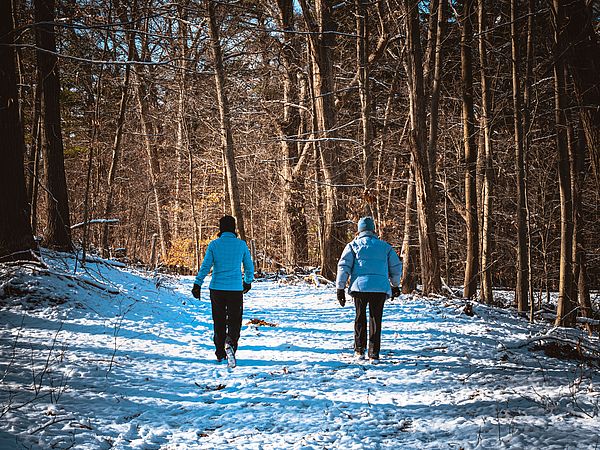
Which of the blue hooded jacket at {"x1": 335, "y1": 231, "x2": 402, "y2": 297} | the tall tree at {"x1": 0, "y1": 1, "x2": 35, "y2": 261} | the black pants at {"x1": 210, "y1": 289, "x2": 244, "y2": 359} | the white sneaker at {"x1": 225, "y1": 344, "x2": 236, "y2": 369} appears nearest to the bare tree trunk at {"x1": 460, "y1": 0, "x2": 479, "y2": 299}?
the blue hooded jacket at {"x1": 335, "y1": 231, "x2": 402, "y2": 297}

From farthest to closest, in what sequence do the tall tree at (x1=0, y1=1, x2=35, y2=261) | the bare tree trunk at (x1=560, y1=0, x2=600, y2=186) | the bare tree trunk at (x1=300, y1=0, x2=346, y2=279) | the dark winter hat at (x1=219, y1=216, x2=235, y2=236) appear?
the bare tree trunk at (x1=300, y1=0, x2=346, y2=279), the tall tree at (x1=0, y1=1, x2=35, y2=261), the dark winter hat at (x1=219, y1=216, x2=235, y2=236), the bare tree trunk at (x1=560, y1=0, x2=600, y2=186)

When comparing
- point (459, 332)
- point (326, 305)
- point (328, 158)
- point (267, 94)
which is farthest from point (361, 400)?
point (267, 94)

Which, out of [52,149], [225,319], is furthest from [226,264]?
[52,149]

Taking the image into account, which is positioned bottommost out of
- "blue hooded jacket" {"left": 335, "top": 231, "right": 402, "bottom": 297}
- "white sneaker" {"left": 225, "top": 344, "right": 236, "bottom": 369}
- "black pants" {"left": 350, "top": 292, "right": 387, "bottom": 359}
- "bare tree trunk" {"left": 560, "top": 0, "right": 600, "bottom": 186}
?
"white sneaker" {"left": 225, "top": 344, "right": 236, "bottom": 369}

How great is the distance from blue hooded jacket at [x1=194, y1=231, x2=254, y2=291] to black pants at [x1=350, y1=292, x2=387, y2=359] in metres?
1.65

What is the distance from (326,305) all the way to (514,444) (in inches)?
314

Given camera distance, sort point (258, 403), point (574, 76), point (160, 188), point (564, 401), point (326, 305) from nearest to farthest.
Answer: point (564, 401) → point (258, 403) → point (574, 76) → point (326, 305) → point (160, 188)

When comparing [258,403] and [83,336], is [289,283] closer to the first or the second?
[83,336]

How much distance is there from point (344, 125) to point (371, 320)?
28.0ft

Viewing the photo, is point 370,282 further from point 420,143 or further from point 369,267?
point 420,143

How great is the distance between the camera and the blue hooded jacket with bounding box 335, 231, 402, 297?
6799mm

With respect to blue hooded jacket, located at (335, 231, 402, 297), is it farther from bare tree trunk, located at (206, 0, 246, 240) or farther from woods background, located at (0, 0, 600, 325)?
bare tree trunk, located at (206, 0, 246, 240)

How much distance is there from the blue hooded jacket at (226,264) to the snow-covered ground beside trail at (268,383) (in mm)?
1168

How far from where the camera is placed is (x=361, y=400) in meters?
5.14
